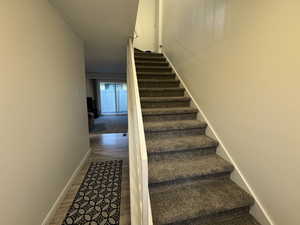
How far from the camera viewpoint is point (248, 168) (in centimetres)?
130

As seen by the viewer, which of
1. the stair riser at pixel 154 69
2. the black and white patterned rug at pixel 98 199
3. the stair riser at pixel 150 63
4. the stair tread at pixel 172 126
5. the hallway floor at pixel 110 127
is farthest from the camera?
the hallway floor at pixel 110 127

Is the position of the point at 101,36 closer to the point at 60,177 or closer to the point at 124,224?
the point at 60,177

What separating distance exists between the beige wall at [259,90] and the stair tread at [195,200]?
7.4 inches

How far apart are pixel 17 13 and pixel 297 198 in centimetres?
234

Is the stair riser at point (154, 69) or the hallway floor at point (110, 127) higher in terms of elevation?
the stair riser at point (154, 69)

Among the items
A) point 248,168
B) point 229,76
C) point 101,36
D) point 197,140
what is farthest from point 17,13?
point 248,168

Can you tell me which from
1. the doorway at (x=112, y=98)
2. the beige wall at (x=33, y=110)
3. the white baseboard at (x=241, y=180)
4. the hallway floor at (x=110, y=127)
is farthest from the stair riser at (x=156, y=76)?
the doorway at (x=112, y=98)

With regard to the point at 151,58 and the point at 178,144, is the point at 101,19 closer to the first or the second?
the point at 151,58

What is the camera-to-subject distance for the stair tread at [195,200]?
111cm

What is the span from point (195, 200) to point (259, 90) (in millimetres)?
1073

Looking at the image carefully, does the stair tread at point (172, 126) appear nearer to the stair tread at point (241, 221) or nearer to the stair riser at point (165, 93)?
the stair riser at point (165, 93)

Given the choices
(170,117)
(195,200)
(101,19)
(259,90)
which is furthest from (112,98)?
(259,90)

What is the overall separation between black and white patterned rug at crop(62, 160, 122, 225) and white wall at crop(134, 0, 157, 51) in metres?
4.46

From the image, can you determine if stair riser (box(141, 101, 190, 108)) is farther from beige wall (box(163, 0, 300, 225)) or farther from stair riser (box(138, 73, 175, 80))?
stair riser (box(138, 73, 175, 80))
